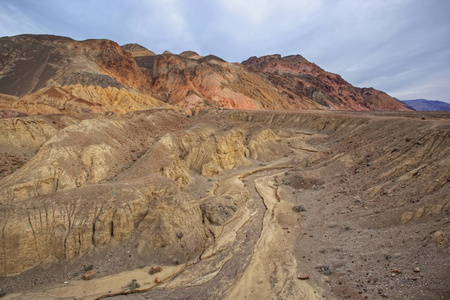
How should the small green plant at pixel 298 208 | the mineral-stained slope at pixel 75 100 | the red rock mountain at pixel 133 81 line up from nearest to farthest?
the small green plant at pixel 298 208 → the mineral-stained slope at pixel 75 100 → the red rock mountain at pixel 133 81

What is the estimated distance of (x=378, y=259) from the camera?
10.2 m

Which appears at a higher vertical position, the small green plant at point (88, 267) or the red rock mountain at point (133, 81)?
the red rock mountain at point (133, 81)

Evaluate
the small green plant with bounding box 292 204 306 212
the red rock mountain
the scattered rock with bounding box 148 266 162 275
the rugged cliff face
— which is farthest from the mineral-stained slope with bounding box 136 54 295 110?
the scattered rock with bounding box 148 266 162 275

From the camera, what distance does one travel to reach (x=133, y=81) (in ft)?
225

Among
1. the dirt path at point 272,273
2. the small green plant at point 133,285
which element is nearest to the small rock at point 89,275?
the small green plant at point 133,285

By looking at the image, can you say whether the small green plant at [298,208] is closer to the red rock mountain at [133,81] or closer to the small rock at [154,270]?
the small rock at [154,270]

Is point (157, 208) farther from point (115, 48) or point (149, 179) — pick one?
point (115, 48)

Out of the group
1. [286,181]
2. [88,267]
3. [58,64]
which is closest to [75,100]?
[58,64]

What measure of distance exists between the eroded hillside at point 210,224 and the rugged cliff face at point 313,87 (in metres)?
77.5

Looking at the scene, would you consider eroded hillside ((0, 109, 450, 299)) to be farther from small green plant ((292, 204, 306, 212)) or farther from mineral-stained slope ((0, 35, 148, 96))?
mineral-stained slope ((0, 35, 148, 96))

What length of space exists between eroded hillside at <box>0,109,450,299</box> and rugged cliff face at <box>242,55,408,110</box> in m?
77.5

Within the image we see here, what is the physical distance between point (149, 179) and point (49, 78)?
48.4 metres

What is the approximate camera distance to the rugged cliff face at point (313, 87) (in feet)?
329

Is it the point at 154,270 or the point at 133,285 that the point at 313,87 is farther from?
the point at 133,285
